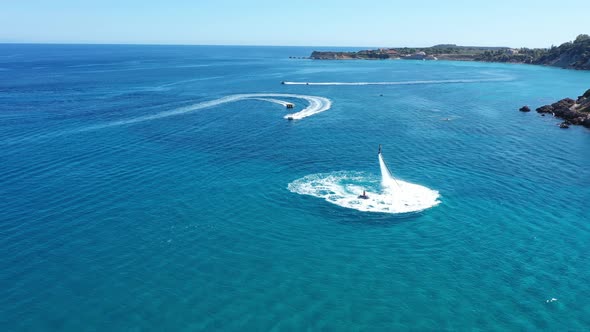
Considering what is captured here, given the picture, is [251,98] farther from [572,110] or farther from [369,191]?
[572,110]

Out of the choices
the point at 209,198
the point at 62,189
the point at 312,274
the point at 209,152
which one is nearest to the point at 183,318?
the point at 312,274

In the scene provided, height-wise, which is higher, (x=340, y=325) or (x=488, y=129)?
(x=488, y=129)

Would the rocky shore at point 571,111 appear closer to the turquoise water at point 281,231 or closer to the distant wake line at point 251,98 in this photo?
the turquoise water at point 281,231

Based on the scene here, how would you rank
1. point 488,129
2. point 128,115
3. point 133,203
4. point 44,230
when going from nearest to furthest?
point 44,230 < point 133,203 < point 488,129 < point 128,115

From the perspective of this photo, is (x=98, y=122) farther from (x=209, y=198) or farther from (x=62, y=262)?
(x=62, y=262)

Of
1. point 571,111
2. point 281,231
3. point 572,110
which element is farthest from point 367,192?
point 572,110

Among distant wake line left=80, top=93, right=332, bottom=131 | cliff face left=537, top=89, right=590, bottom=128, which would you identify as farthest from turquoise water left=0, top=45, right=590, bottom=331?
cliff face left=537, top=89, right=590, bottom=128

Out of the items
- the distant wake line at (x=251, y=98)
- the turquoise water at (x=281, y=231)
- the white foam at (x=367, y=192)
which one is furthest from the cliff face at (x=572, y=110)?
the white foam at (x=367, y=192)
